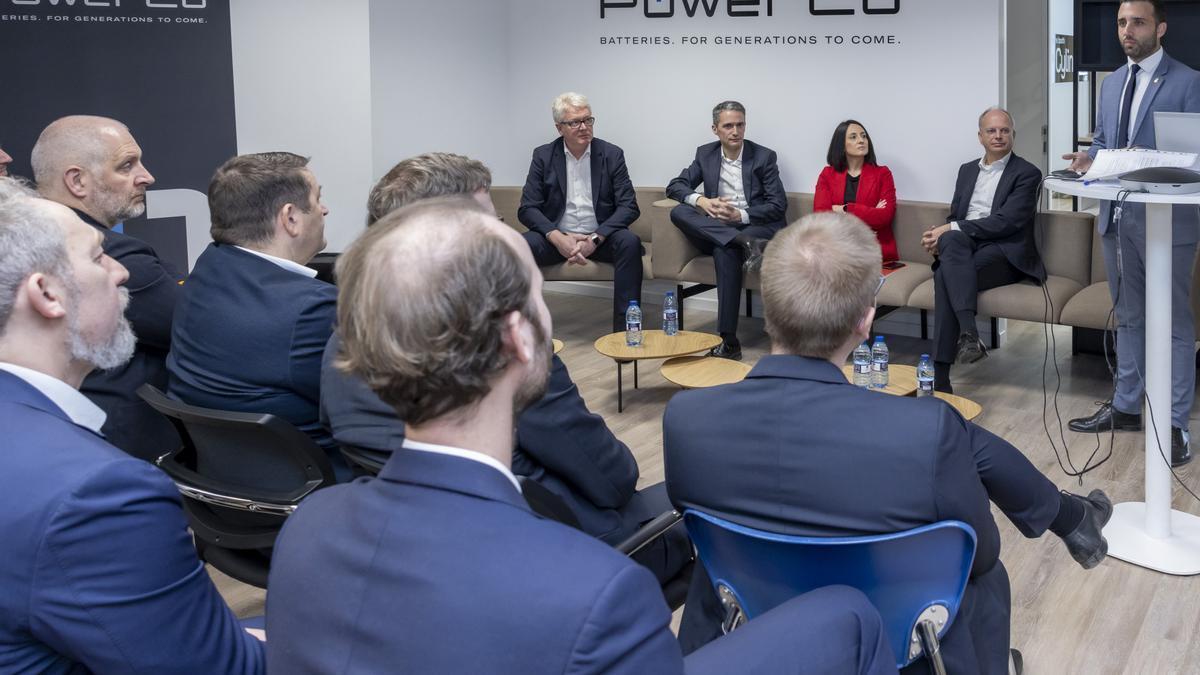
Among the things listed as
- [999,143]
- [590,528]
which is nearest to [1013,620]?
[590,528]

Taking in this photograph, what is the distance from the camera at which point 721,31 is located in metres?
7.59

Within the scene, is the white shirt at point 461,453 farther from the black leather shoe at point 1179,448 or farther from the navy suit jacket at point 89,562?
the black leather shoe at point 1179,448

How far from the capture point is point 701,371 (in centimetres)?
533

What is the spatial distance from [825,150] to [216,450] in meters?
5.33

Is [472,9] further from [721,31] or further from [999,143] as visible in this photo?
[999,143]

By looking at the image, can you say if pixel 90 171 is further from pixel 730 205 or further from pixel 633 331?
pixel 730 205

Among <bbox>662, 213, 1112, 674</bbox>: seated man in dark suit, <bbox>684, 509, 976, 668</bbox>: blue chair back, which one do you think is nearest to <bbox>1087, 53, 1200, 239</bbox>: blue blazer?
<bbox>662, 213, 1112, 674</bbox>: seated man in dark suit

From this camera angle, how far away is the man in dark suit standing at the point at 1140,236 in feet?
15.5

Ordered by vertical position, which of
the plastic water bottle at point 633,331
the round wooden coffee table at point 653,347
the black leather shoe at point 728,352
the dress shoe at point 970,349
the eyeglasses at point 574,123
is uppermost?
the eyeglasses at point 574,123

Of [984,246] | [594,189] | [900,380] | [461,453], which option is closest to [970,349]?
[984,246]

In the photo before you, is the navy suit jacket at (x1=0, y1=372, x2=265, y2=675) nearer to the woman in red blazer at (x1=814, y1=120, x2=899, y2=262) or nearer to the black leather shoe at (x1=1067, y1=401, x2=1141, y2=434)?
the black leather shoe at (x1=1067, y1=401, x2=1141, y2=434)

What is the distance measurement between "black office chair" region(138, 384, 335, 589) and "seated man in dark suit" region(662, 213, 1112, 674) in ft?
2.95

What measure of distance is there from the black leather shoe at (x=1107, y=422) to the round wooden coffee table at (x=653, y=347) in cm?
161

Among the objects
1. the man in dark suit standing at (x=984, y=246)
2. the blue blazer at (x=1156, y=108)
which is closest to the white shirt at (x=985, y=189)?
the man in dark suit standing at (x=984, y=246)
